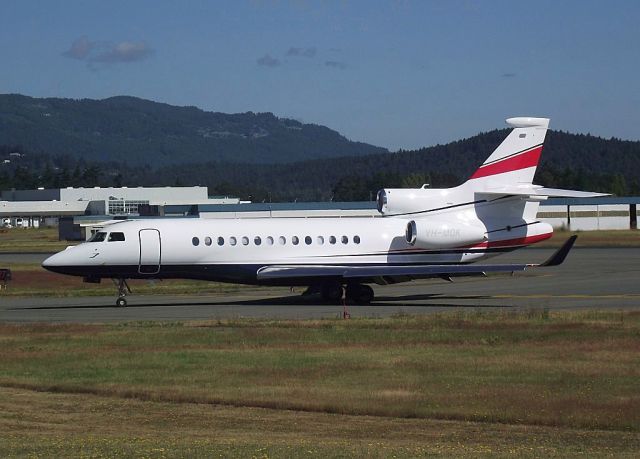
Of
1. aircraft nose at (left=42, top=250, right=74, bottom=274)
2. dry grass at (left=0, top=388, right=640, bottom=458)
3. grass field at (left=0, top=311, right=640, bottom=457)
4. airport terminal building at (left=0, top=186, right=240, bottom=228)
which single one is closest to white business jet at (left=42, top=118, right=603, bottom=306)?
aircraft nose at (left=42, top=250, right=74, bottom=274)

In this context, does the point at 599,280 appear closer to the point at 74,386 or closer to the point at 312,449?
the point at 74,386

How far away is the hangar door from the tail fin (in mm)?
11693

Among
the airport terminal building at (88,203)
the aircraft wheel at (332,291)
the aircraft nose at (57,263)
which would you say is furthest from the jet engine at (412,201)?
the airport terminal building at (88,203)

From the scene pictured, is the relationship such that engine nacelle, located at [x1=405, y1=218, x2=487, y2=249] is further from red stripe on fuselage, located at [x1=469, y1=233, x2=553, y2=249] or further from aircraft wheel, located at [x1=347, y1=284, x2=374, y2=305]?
aircraft wheel, located at [x1=347, y1=284, x2=374, y2=305]

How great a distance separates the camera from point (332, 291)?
37312 millimetres

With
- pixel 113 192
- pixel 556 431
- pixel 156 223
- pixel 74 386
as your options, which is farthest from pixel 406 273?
pixel 113 192

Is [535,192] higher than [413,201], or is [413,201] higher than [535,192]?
[535,192]

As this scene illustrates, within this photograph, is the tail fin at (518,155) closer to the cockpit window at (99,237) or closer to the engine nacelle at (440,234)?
the engine nacelle at (440,234)

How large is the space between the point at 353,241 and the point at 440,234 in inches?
123

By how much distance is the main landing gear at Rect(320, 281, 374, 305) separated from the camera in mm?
37312

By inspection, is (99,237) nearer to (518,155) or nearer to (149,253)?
(149,253)

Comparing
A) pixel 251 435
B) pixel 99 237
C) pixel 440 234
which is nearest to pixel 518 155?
pixel 440 234

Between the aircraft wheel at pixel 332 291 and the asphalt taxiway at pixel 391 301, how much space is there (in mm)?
634

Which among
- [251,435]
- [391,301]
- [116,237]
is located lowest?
[251,435]
